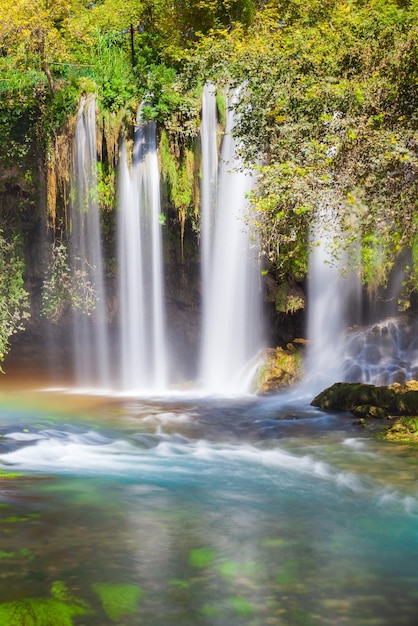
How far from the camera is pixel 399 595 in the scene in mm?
5199

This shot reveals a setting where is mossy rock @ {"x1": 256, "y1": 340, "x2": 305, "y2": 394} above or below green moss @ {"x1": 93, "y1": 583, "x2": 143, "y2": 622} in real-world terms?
above

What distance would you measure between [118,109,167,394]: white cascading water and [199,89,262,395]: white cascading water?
1.23 m

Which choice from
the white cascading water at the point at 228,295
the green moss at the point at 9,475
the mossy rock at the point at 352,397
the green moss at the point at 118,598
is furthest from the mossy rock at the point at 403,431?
the green moss at the point at 118,598

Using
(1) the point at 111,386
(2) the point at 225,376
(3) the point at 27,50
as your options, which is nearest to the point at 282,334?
(2) the point at 225,376

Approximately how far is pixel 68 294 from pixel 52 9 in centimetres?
751

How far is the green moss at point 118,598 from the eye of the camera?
4.88 meters

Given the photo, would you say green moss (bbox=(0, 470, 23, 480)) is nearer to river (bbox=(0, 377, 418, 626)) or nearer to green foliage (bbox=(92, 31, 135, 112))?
river (bbox=(0, 377, 418, 626))

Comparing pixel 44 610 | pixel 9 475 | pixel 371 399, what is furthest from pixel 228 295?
pixel 44 610

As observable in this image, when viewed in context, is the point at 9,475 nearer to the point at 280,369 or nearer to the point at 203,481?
the point at 203,481

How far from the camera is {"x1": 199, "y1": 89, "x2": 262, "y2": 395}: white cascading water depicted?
1611cm

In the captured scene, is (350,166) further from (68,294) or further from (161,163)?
(68,294)

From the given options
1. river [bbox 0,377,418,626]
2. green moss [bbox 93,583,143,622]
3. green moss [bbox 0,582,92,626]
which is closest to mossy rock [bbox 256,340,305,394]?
river [bbox 0,377,418,626]

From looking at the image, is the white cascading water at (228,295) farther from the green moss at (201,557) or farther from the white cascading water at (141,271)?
the green moss at (201,557)

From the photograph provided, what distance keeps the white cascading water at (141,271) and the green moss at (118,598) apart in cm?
1154
